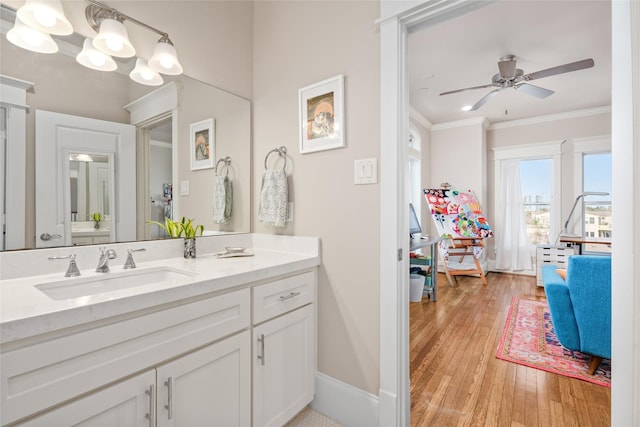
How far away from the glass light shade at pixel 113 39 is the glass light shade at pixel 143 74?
0.29 feet

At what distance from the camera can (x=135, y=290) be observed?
99 cm

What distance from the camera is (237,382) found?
4.12 feet

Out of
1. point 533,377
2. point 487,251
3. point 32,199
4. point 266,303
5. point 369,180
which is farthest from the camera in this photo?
point 487,251

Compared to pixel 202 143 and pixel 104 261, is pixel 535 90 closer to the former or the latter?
pixel 202 143

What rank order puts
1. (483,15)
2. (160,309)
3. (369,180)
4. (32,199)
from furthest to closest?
(483,15) → (369,180) → (32,199) → (160,309)

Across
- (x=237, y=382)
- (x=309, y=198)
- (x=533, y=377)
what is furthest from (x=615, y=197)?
(x=533, y=377)

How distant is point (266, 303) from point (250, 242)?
73cm

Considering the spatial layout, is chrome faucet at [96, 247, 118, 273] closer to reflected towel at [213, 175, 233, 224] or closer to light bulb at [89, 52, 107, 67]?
reflected towel at [213, 175, 233, 224]

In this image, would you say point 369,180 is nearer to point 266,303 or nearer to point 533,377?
point 266,303

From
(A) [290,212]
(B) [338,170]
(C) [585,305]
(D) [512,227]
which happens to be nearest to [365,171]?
(B) [338,170]

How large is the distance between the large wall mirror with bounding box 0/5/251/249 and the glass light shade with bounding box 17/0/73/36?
0.24 ft

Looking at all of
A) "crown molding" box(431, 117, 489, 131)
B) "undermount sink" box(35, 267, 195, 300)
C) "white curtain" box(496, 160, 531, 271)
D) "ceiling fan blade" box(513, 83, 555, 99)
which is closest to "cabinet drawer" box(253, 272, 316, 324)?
"undermount sink" box(35, 267, 195, 300)

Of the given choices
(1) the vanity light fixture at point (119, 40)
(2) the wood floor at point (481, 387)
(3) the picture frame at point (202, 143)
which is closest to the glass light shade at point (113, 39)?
(1) the vanity light fixture at point (119, 40)

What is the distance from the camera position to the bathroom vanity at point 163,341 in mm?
787
